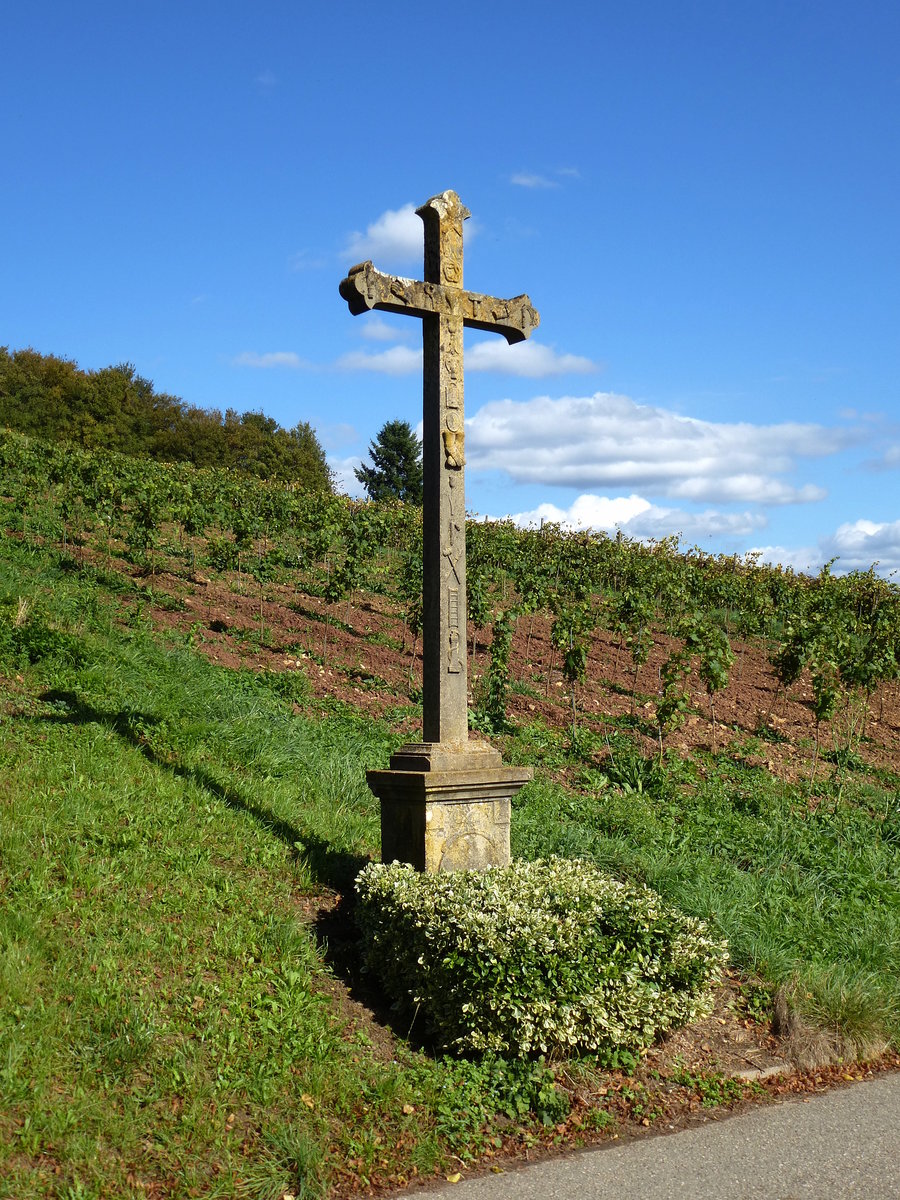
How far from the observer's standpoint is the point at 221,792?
260 inches

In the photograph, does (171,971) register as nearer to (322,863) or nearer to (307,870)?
(307,870)

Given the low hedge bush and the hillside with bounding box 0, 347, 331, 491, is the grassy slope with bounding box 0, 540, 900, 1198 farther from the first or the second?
the hillside with bounding box 0, 347, 331, 491

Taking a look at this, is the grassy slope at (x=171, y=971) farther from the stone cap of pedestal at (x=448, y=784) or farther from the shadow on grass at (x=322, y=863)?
the stone cap of pedestal at (x=448, y=784)

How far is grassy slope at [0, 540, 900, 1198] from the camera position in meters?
3.62

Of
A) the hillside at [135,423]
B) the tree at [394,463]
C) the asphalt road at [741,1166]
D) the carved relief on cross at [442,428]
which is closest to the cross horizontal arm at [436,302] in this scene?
the carved relief on cross at [442,428]

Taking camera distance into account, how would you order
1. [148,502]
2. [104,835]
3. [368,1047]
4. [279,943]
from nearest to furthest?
[368,1047] < [279,943] < [104,835] < [148,502]

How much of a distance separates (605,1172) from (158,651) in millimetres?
7259

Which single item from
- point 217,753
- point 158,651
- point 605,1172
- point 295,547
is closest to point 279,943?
point 605,1172

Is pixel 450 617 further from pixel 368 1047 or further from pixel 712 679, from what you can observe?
pixel 712 679

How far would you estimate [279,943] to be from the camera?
493 centimetres

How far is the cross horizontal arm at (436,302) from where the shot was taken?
18.3 ft

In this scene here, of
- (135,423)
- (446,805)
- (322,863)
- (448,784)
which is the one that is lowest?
(322,863)

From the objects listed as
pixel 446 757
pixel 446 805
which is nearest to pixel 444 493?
pixel 446 757

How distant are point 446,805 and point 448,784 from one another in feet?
0.46
